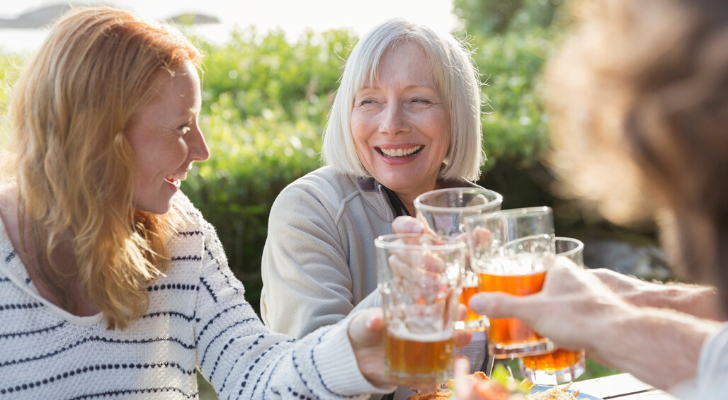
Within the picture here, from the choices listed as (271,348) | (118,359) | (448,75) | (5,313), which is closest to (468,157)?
(448,75)

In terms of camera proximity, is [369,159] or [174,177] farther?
[369,159]

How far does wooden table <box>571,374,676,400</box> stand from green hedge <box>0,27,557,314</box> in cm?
194

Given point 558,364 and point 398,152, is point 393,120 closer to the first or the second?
point 398,152

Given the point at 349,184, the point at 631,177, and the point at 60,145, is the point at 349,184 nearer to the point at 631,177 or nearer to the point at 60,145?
the point at 60,145

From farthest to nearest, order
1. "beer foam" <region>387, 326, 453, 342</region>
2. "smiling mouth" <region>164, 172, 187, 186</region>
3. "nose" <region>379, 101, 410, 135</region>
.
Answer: "nose" <region>379, 101, 410, 135</region>, "smiling mouth" <region>164, 172, 187, 186</region>, "beer foam" <region>387, 326, 453, 342</region>

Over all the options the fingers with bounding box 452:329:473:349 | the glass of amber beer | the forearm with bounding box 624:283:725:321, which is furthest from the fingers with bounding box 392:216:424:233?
the forearm with bounding box 624:283:725:321

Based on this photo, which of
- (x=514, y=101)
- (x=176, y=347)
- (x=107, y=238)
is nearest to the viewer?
(x=107, y=238)

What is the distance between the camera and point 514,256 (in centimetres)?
154

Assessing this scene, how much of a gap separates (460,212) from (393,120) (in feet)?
3.60

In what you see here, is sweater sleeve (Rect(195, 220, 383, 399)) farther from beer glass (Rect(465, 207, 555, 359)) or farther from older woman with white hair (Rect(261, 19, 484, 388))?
beer glass (Rect(465, 207, 555, 359))

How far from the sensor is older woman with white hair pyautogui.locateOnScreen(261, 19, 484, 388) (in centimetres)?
248

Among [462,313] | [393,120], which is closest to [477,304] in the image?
[462,313]

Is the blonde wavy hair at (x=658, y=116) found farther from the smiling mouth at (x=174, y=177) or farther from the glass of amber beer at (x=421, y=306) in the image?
the smiling mouth at (x=174, y=177)

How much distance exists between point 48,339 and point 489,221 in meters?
1.34
